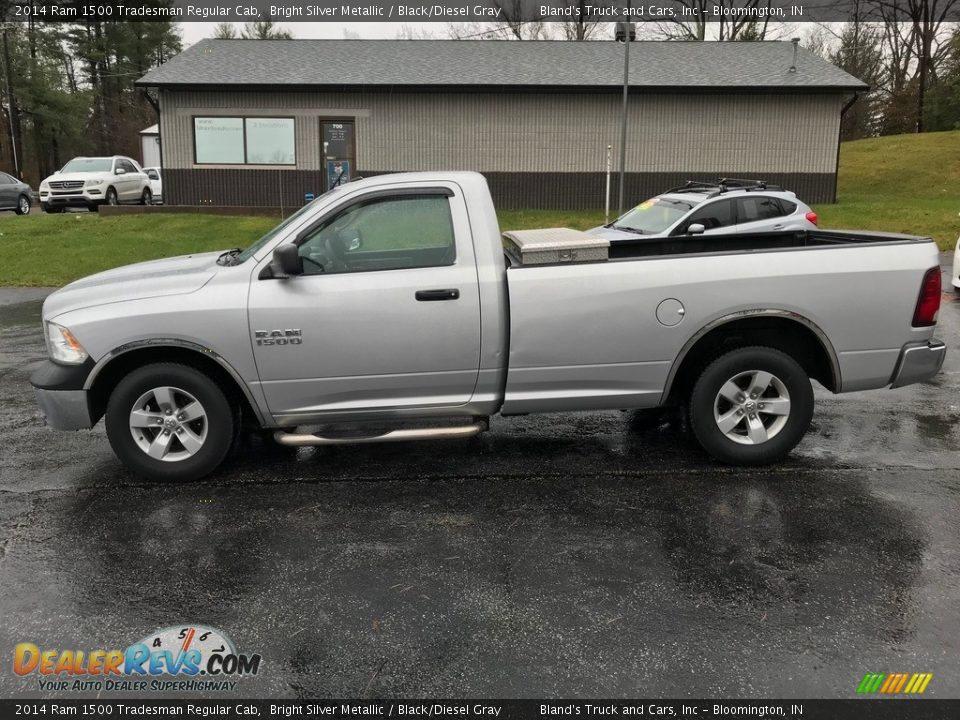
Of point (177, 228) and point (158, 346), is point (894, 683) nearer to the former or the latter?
point (158, 346)

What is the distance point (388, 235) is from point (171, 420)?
175 cm

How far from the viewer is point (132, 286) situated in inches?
196

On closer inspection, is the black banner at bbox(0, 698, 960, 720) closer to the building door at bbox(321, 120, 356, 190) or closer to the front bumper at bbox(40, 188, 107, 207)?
the building door at bbox(321, 120, 356, 190)

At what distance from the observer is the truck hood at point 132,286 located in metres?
4.88

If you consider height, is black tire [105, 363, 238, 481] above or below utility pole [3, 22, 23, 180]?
below

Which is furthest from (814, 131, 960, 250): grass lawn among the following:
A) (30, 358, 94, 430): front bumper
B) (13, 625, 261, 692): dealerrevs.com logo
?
(13, 625, 261, 692): dealerrevs.com logo

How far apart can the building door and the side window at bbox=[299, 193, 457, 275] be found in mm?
19207

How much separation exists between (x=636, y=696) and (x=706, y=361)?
281 centimetres

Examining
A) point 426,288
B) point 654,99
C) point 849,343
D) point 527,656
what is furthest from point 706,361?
point 654,99

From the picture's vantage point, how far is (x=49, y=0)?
48.8 m

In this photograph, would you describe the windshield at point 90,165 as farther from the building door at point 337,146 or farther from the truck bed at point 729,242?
the truck bed at point 729,242

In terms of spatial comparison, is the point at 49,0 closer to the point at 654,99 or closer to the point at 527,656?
the point at 654,99

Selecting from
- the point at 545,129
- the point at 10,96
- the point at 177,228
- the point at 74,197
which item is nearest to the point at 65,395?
the point at 177,228

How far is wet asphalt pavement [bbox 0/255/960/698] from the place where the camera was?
3.15 m
